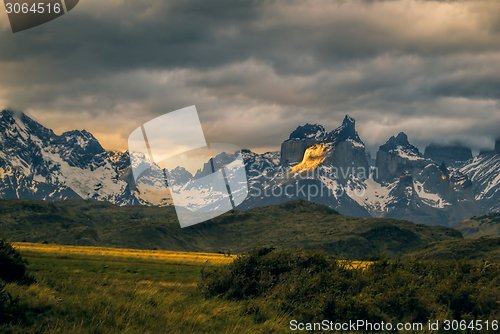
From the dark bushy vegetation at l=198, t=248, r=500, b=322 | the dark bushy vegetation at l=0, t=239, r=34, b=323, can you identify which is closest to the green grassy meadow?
the dark bushy vegetation at l=0, t=239, r=34, b=323

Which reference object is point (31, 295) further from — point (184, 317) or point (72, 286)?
point (184, 317)

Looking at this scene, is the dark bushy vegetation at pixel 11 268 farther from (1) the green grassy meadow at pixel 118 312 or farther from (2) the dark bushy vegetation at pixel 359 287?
(2) the dark bushy vegetation at pixel 359 287

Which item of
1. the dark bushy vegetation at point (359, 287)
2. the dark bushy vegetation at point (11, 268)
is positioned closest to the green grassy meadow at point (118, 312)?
the dark bushy vegetation at point (11, 268)

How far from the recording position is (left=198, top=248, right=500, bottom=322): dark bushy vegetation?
25639 millimetres

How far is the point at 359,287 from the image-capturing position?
28938mm

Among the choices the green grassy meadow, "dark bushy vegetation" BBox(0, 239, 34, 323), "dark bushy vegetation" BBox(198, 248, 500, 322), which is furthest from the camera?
"dark bushy vegetation" BBox(198, 248, 500, 322)

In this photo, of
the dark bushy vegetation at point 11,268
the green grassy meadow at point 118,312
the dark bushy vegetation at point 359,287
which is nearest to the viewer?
the green grassy meadow at point 118,312

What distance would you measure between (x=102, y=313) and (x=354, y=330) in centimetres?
1363

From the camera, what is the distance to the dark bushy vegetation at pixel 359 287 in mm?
25639

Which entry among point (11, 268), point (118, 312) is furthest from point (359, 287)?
point (11, 268)

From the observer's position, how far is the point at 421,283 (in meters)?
30.8

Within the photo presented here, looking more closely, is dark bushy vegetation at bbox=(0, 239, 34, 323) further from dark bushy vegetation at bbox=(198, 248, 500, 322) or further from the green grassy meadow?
dark bushy vegetation at bbox=(198, 248, 500, 322)

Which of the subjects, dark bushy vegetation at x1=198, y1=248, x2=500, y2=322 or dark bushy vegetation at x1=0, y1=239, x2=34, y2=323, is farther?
dark bushy vegetation at x1=198, y1=248, x2=500, y2=322

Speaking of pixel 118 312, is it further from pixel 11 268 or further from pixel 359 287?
pixel 359 287
